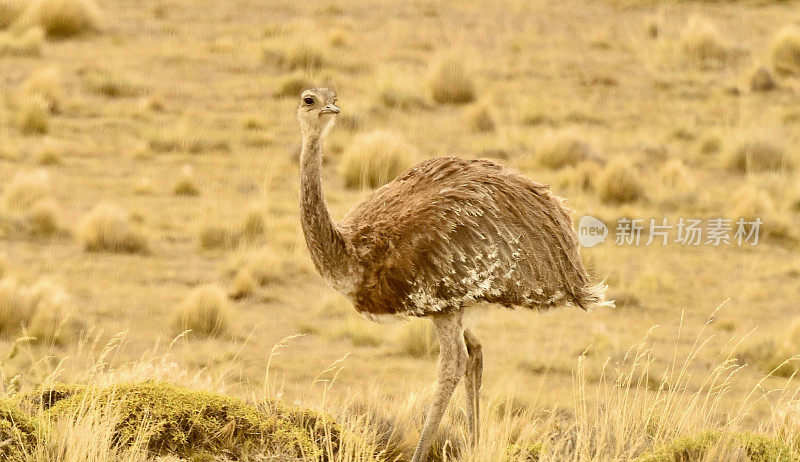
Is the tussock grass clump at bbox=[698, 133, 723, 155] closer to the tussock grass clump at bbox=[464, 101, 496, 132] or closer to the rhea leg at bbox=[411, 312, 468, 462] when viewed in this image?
the tussock grass clump at bbox=[464, 101, 496, 132]

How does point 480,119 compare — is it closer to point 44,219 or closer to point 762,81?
point 762,81

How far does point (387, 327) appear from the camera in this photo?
39.0ft

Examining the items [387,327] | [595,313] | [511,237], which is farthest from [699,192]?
[511,237]

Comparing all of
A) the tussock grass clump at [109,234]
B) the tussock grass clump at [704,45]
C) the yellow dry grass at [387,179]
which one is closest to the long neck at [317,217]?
the yellow dry grass at [387,179]

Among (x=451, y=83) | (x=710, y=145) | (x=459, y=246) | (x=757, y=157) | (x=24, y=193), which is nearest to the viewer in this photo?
(x=459, y=246)

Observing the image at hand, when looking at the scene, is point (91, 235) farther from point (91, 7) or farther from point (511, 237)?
point (91, 7)

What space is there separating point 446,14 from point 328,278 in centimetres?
1887

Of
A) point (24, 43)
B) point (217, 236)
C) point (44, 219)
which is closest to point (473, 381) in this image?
point (217, 236)

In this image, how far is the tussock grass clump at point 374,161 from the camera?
50.5 feet

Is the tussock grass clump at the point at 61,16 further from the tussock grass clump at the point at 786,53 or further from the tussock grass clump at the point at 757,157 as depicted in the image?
the tussock grass clump at the point at 786,53

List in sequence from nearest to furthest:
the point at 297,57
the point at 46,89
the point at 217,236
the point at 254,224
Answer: the point at 217,236 < the point at 254,224 < the point at 46,89 < the point at 297,57

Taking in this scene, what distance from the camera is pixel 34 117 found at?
55.1ft

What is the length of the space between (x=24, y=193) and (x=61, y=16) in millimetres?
8038

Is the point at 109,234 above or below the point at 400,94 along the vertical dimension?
below
